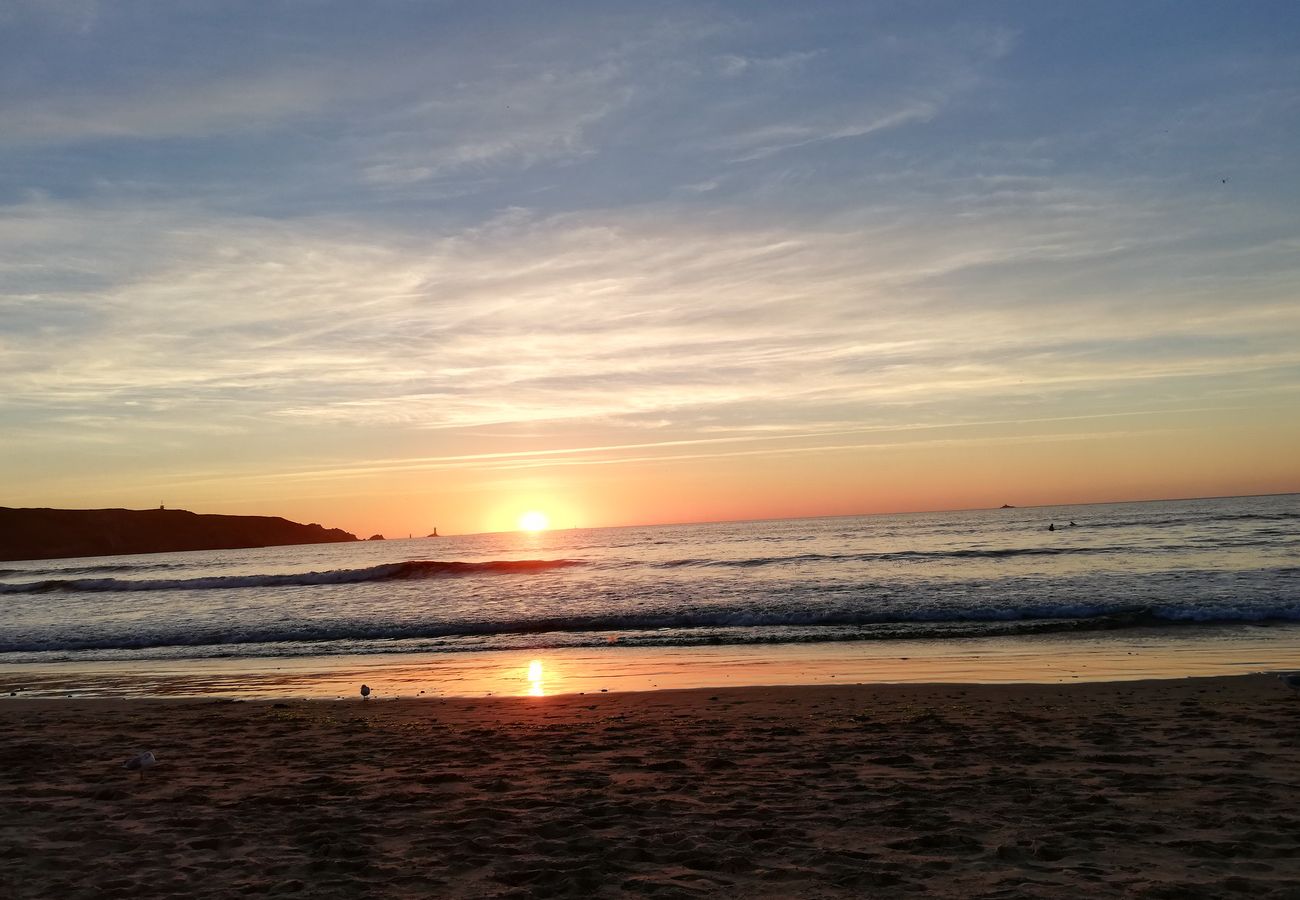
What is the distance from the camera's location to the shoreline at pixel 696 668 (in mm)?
13391

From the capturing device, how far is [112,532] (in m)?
148

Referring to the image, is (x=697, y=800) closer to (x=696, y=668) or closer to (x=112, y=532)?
(x=696, y=668)

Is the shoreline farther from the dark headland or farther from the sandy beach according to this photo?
the dark headland

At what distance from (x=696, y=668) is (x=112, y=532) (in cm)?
16046

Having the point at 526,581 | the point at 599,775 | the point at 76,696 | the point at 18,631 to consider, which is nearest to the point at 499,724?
the point at 599,775

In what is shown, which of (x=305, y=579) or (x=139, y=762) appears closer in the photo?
(x=139, y=762)

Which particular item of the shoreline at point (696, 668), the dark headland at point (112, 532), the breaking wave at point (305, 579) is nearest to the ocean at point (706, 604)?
the breaking wave at point (305, 579)

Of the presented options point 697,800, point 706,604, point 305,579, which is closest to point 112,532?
point 305,579

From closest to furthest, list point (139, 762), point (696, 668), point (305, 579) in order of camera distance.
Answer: point (139, 762)
point (696, 668)
point (305, 579)

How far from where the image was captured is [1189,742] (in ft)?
26.4

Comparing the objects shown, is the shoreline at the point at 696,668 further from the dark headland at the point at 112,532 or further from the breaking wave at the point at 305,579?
the dark headland at the point at 112,532

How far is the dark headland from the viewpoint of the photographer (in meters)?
142

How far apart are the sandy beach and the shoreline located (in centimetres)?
224

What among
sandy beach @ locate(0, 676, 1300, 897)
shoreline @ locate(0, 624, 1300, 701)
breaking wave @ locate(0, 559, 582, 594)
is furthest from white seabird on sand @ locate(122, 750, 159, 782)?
breaking wave @ locate(0, 559, 582, 594)
